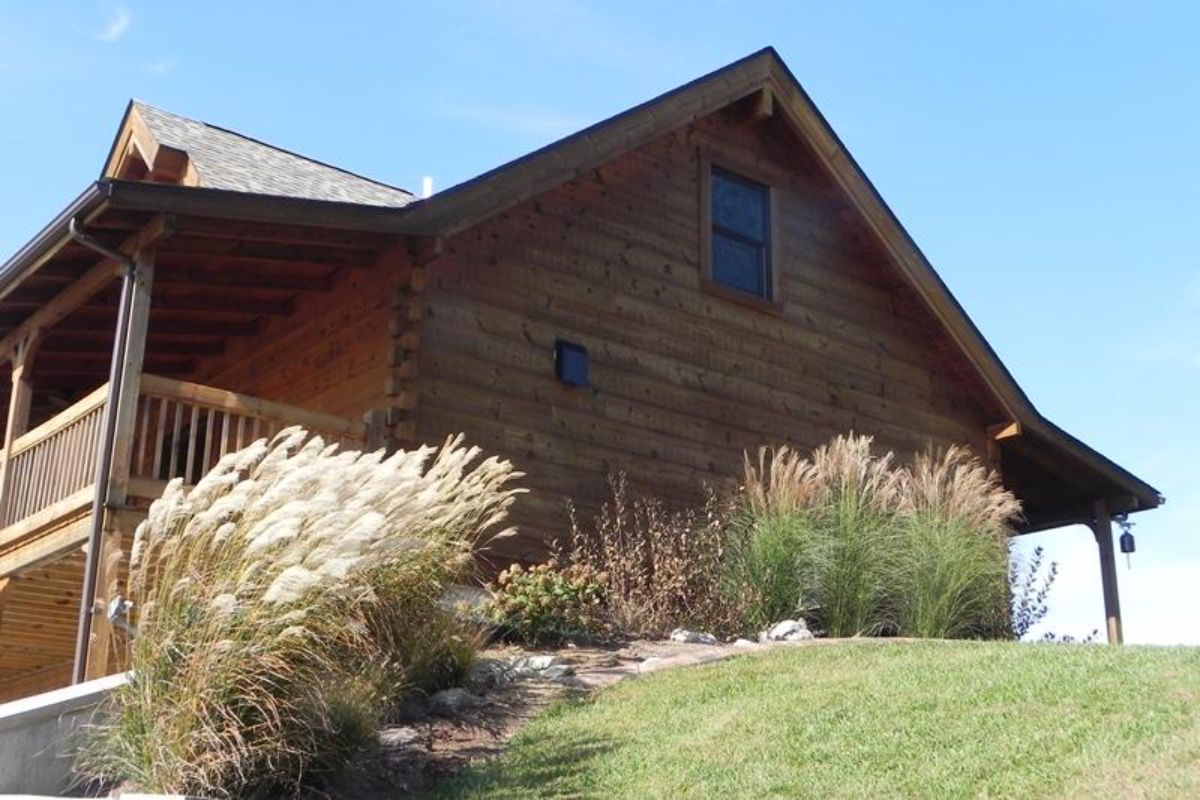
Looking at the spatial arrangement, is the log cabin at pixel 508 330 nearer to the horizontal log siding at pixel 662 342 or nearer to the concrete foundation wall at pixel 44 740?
the horizontal log siding at pixel 662 342

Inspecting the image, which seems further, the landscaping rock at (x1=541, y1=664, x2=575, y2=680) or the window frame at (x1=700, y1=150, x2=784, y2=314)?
the window frame at (x1=700, y1=150, x2=784, y2=314)

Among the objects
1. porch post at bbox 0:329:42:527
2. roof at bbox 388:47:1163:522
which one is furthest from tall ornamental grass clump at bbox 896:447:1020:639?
porch post at bbox 0:329:42:527

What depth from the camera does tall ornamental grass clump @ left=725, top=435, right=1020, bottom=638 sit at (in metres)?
13.0

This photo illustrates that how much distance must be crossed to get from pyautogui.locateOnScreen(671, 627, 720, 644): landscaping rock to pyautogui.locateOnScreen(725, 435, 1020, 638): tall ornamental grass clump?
0.71 m

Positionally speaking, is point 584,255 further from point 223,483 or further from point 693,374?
point 223,483

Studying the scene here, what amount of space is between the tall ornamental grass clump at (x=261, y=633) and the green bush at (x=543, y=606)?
229 centimetres

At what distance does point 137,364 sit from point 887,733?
20.9 ft

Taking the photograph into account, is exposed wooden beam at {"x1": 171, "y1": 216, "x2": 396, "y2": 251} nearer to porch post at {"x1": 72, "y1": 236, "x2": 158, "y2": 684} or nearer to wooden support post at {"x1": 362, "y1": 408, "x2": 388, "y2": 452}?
porch post at {"x1": 72, "y1": 236, "x2": 158, "y2": 684}

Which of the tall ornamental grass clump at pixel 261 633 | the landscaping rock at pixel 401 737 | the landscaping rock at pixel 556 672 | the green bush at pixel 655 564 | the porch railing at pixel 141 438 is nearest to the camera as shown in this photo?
the tall ornamental grass clump at pixel 261 633

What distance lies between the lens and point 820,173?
17.9 meters

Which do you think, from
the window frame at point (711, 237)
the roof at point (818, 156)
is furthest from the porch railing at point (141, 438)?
the window frame at point (711, 237)

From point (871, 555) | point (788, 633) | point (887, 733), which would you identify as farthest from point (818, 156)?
point (887, 733)

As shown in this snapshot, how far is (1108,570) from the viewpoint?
61.7ft

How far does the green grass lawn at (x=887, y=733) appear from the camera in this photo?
714 cm
